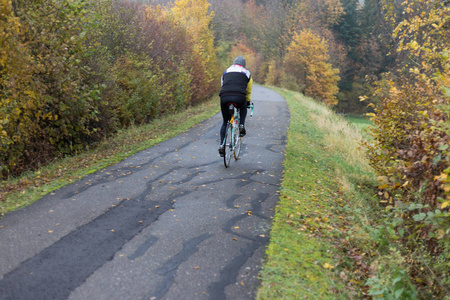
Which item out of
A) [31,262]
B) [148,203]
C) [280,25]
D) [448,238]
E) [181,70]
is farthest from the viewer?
[280,25]

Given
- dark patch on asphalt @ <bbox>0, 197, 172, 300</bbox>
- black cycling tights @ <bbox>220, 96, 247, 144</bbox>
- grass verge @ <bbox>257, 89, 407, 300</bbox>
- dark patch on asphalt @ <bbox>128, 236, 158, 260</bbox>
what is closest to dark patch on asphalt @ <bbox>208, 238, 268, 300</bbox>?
grass verge @ <bbox>257, 89, 407, 300</bbox>

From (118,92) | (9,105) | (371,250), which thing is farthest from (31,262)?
(118,92)

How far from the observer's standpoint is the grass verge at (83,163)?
629cm

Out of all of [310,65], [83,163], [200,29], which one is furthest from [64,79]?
[310,65]

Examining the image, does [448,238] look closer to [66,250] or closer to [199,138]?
[66,250]

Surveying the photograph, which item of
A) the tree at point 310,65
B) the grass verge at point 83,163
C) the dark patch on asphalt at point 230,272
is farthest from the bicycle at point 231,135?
the tree at point 310,65

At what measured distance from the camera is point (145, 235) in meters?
4.90

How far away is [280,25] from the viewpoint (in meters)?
52.4

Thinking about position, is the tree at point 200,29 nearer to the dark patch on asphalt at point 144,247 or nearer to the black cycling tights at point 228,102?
the black cycling tights at point 228,102

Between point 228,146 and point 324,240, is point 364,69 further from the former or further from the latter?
point 324,240

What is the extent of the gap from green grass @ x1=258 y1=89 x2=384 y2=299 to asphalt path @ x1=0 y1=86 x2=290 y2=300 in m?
0.23

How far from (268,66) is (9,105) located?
52557 millimetres

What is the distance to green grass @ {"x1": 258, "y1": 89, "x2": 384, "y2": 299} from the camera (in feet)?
13.2

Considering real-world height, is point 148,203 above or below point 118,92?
below
